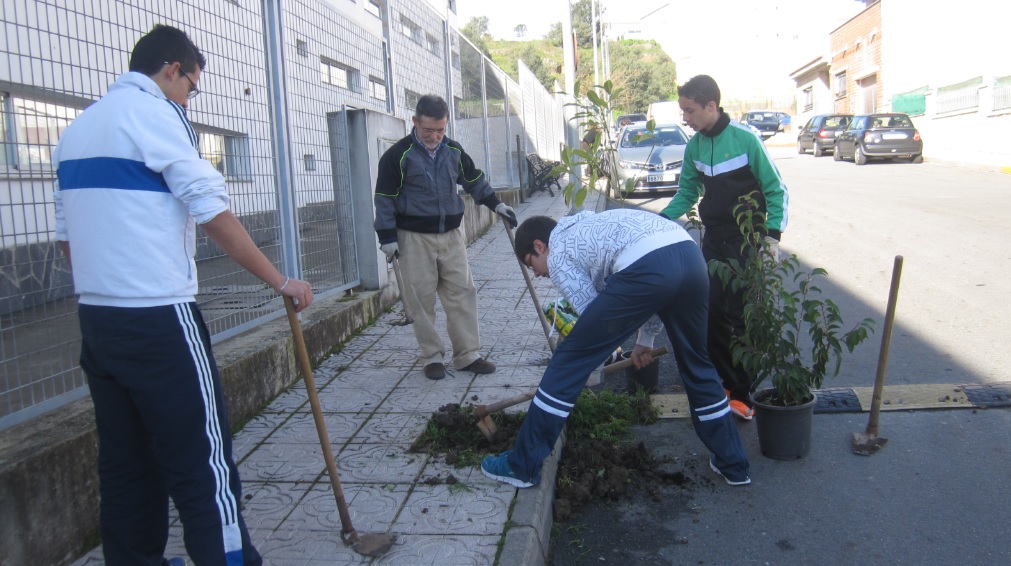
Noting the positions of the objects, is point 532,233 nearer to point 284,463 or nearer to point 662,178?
point 284,463

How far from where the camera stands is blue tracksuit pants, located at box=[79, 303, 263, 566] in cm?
250

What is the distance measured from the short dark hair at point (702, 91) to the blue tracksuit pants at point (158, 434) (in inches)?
114

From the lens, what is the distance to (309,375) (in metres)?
3.00

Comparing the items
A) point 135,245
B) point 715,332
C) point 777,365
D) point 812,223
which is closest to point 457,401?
point 715,332

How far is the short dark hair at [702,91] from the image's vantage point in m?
4.40

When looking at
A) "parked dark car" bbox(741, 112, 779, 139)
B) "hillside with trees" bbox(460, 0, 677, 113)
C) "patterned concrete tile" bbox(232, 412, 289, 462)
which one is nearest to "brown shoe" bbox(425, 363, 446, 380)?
"patterned concrete tile" bbox(232, 412, 289, 462)

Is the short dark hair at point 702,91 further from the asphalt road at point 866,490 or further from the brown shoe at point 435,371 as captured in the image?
the brown shoe at point 435,371

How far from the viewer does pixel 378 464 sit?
406 centimetres

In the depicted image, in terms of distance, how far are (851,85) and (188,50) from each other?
4133 centimetres

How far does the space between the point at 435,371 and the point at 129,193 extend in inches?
128

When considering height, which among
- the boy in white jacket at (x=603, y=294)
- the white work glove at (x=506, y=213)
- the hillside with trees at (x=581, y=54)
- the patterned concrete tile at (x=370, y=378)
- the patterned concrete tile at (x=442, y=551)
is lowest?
the patterned concrete tile at (x=442, y=551)

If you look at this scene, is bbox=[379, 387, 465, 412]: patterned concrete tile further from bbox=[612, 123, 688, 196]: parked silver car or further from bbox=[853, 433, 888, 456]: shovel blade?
bbox=[612, 123, 688, 196]: parked silver car

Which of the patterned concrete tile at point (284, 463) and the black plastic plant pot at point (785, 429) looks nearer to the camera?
the patterned concrete tile at point (284, 463)

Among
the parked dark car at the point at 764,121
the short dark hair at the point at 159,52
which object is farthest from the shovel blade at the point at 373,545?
the parked dark car at the point at 764,121
